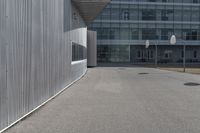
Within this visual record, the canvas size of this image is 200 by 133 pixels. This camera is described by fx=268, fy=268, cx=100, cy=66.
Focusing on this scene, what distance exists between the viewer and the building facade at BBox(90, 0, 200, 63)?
59000mm

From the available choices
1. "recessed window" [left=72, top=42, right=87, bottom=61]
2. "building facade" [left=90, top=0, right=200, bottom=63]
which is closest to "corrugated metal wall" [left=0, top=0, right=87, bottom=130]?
"recessed window" [left=72, top=42, right=87, bottom=61]

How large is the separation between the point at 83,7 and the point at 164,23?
1741 inches

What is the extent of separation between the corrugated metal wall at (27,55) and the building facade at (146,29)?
154 feet

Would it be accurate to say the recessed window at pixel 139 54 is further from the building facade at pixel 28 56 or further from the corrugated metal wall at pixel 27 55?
the corrugated metal wall at pixel 27 55

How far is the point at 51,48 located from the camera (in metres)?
10.8

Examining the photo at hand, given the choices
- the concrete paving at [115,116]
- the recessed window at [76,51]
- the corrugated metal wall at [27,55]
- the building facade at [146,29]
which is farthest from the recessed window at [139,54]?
the concrete paving at [115,116]

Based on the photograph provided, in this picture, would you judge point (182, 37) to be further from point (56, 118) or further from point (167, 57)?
point (56, 118)

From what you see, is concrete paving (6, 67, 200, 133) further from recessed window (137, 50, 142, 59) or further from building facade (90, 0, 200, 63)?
recessed window (137, 50, 142, 59)

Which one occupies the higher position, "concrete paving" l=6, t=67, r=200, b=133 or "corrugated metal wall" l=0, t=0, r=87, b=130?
"corrugated metal wall" l=0, t=0, r=87, b=130

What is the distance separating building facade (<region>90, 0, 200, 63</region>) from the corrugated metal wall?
4705 centimetres

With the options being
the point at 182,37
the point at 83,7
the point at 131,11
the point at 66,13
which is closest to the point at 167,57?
the point at 182,37

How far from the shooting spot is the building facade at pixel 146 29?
194 ft

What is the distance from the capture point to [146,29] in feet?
197

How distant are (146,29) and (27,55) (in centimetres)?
5443
